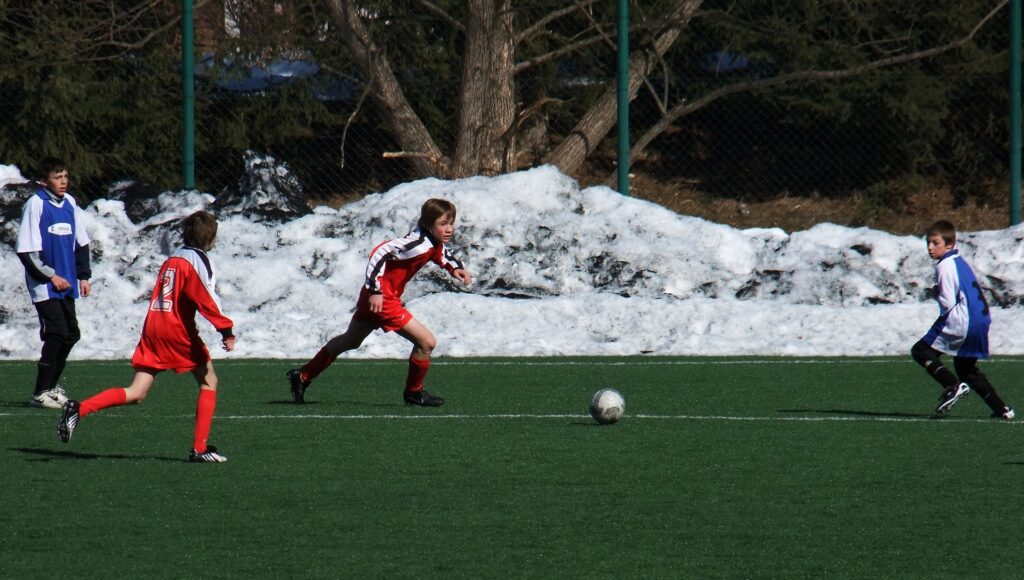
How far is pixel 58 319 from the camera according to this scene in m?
10.0

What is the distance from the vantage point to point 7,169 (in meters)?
17.4

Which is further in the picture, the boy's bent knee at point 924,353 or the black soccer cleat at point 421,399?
the black soccer cleat at point 421,399

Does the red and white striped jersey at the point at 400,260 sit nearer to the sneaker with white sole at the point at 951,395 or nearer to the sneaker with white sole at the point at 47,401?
the sneaker with white sole at the point at 47,401

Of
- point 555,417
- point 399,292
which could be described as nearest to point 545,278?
point 399,292

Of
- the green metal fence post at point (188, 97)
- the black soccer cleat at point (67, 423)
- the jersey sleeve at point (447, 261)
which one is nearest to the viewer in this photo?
the black soccer cleat at point (67, 423)

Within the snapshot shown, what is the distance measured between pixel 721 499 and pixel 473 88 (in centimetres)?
1202

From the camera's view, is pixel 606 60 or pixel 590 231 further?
pixel 606 60

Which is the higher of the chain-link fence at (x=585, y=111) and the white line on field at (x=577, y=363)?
the chain-link fence at (x=585, y=111)

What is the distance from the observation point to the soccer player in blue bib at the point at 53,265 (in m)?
9.81

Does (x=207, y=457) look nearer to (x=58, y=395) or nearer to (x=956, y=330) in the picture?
(x=58, y=395)

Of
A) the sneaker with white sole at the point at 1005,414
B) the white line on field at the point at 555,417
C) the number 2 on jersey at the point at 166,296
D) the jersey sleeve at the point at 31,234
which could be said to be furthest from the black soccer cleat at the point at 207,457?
the sneaker with white sole at the point at 1005,414

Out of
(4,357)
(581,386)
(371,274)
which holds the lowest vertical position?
(4,357)

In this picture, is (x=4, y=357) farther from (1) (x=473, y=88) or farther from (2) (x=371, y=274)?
(1) (x=473, y=88)

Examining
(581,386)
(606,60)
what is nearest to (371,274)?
(581,386)
